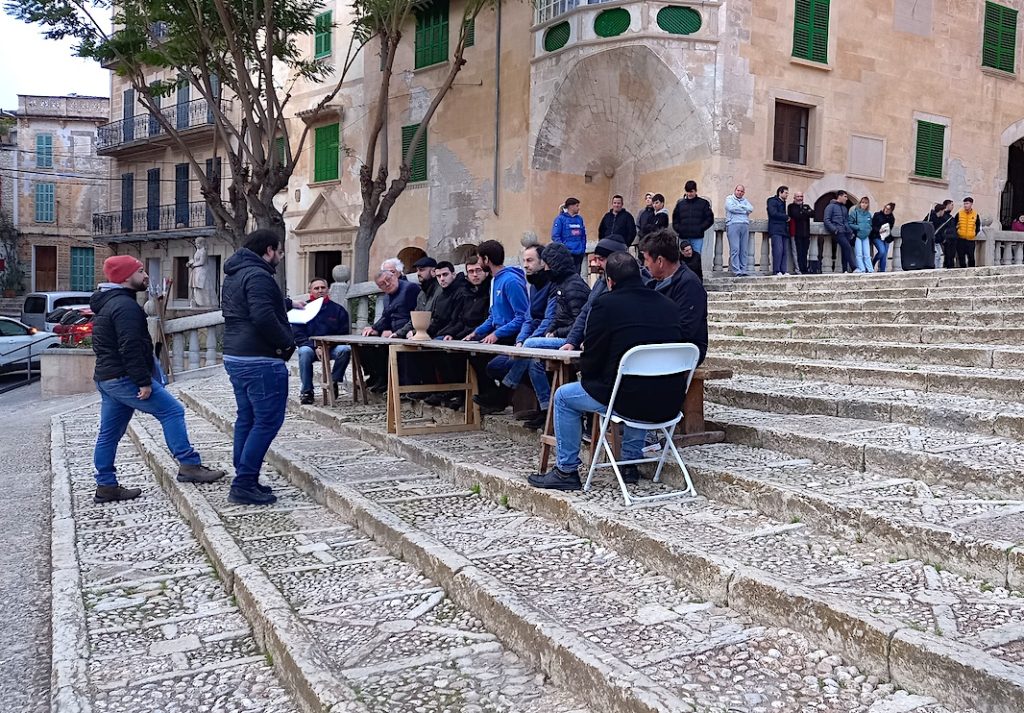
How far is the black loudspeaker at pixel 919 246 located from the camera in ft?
43.5

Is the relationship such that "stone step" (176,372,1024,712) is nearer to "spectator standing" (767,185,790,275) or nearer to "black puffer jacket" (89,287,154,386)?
"black puffer jacket" (89,287,154,386)

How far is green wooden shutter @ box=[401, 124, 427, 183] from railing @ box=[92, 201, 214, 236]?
9.43 metres

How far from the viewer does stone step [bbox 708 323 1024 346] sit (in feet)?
21.5

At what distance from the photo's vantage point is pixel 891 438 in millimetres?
4664

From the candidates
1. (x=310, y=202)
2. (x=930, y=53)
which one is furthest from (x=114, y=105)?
(x=930, y=53)

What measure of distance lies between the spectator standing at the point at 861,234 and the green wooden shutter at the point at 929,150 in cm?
507

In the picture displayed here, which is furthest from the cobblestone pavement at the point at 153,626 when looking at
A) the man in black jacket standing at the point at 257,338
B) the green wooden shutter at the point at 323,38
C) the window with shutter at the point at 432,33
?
the green wooden shutter at the point at 323,38

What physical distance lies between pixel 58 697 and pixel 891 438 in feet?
13.3

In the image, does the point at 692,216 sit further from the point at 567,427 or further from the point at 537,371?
the point at 567,427

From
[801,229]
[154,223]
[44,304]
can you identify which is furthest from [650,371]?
[154,223]

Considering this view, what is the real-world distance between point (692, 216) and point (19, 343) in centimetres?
1213

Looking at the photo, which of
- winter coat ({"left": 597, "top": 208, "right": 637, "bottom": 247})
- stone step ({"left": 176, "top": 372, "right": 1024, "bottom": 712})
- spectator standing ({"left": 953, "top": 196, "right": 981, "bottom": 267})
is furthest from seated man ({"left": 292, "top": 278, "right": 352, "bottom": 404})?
spectator standing ({"left": 953, "top": 196, "right": 981, "bottom": 267})

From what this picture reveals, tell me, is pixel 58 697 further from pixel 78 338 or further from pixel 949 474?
pixel 78 338

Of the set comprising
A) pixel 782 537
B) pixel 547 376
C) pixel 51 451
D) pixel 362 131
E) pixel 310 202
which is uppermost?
pixel 362 131
